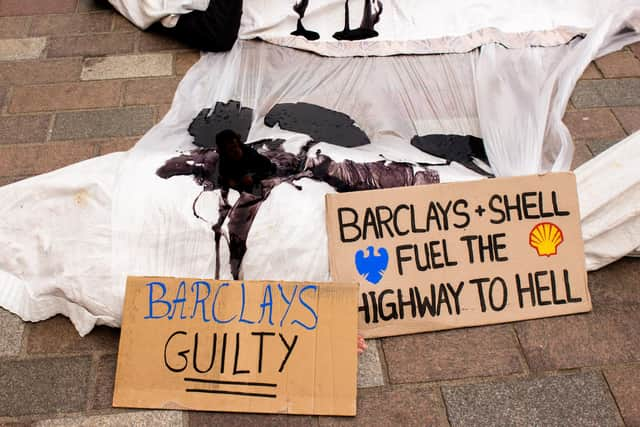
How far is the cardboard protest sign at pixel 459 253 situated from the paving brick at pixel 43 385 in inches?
32.9

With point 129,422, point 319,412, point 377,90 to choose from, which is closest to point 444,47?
point 377,90

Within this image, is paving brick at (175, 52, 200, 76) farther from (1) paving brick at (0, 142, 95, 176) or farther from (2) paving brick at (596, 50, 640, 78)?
(2) paving brick at (596, 50, 640, 78)

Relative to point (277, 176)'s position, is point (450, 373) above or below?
below

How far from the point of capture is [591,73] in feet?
11.2

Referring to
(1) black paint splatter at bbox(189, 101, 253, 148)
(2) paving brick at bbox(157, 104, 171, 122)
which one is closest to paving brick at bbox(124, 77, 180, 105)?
(2) paving brick at bbox(157, 104, 171, 122)

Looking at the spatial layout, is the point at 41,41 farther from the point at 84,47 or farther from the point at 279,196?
the point at 279,196

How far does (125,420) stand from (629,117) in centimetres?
232

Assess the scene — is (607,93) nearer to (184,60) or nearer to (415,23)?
(415,23)

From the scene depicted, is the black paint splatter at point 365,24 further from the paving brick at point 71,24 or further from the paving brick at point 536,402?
the paving brick at point 536,402

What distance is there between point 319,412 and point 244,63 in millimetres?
1764

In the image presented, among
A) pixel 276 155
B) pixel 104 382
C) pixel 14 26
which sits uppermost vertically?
pixel 276 155

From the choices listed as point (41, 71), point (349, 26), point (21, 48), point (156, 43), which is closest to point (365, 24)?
point (349, 26)

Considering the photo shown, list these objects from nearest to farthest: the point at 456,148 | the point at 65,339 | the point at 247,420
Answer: the point at 247,420 → the point at 65,339 → the point at 456,148

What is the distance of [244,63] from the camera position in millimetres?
3355
